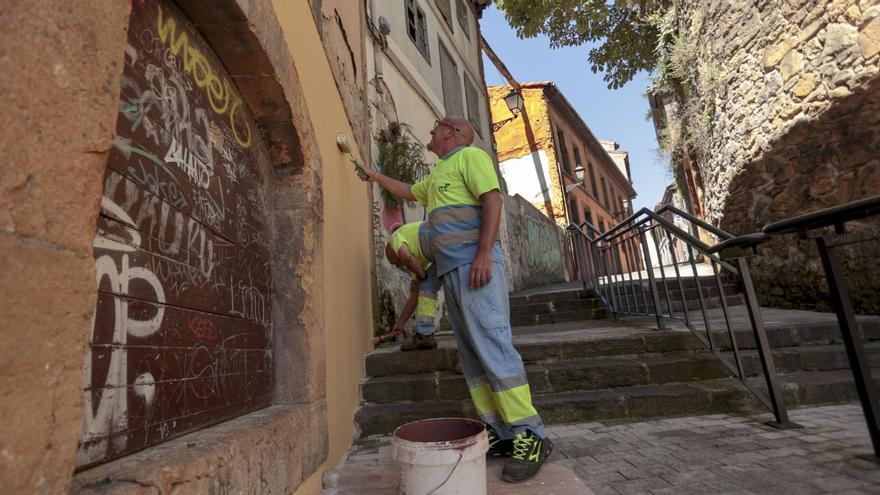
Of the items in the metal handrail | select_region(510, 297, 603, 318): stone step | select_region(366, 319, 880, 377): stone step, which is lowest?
select_region(366, 319, 880, 377): stone step

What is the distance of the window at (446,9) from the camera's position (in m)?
9.43

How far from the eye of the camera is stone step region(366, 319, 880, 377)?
11.5 ft

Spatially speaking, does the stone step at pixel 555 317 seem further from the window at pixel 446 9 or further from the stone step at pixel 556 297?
the window at pixel 446 9

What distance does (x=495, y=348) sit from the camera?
219cm

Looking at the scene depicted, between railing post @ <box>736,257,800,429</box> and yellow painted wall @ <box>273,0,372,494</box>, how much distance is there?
2409mm

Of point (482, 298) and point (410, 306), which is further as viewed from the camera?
point (410, 306)

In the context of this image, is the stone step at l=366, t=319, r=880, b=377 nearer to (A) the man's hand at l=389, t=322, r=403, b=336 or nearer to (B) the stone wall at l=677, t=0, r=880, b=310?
(A) the man's hand at l=389, t=322, r=403, b=336

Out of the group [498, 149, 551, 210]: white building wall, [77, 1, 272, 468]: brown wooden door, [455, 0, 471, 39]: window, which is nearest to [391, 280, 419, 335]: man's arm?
[77, 1, 272, 468]: brown wooden door

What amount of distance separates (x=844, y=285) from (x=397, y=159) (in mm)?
4010

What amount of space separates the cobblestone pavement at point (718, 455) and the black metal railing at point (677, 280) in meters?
0.23

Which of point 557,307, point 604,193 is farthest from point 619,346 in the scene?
point 604,193

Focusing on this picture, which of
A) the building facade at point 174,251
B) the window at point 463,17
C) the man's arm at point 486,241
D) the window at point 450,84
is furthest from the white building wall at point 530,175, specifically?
the man's arm at point 486,241

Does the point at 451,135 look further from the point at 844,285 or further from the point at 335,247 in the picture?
the point at 844,285

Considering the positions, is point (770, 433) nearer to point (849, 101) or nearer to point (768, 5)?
point (849, 101)
